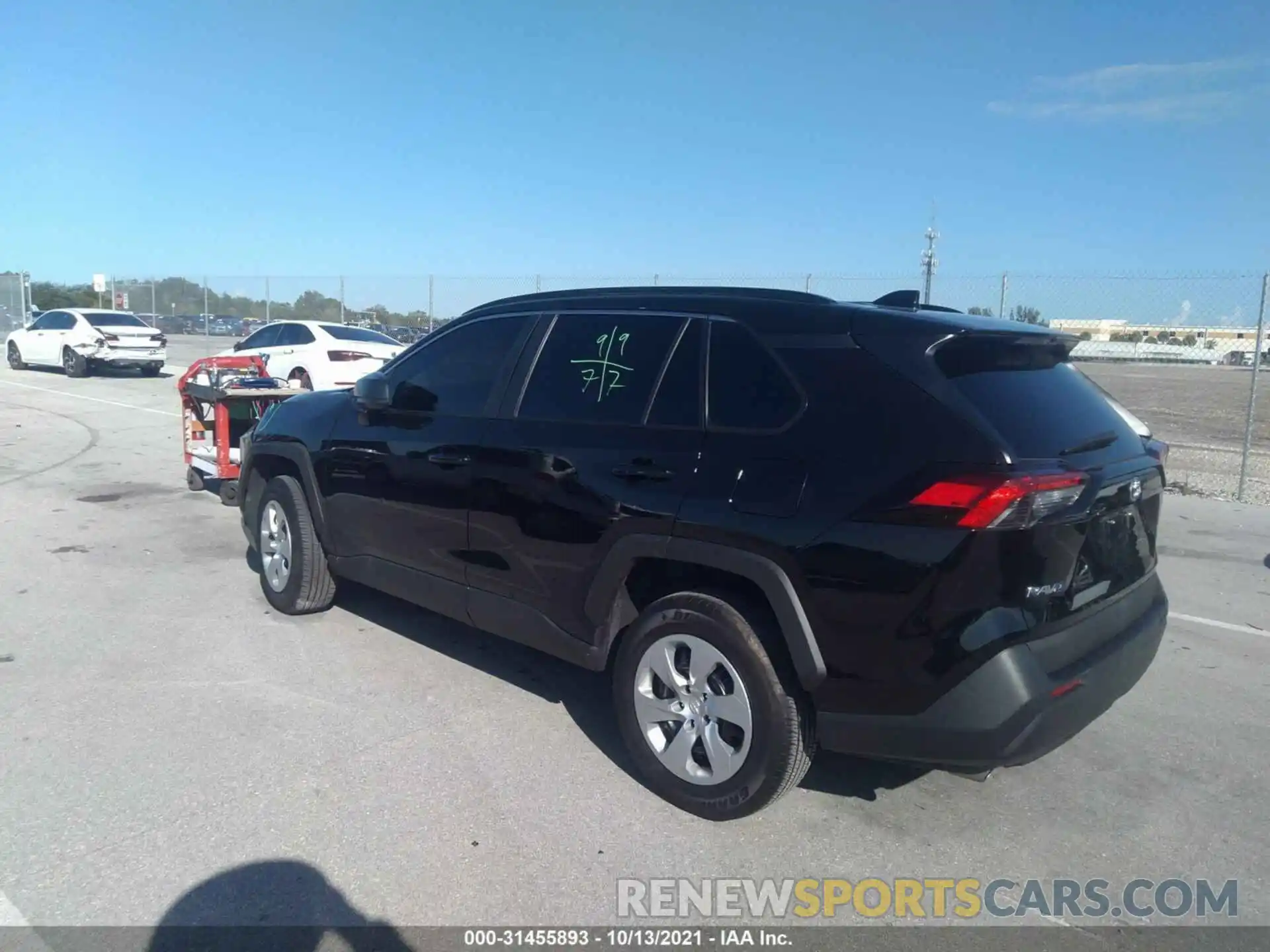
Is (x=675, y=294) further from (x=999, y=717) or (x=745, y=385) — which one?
(x=999, y=717)

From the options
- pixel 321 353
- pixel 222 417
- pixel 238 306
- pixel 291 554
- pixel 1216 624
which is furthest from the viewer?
pixel 238 306

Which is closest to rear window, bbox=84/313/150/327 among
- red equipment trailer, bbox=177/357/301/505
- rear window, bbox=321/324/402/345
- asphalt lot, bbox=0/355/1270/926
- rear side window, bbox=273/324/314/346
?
rear side window, bbox=273/324/314/346

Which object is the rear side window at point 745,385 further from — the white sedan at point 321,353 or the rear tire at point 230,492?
the white sedan at point 321,353

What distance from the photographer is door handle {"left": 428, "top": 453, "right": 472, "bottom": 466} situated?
4398mm

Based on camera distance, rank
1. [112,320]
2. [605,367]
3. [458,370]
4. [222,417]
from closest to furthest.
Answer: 1. [605,367]
2. [458,370]
3. [222,417]
4. [112,320]

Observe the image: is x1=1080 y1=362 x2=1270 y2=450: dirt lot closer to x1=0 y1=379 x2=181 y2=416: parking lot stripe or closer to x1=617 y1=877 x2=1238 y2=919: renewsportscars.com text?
x1=617 y1=877 x2=1238 y2=919: renewsportscars.com text

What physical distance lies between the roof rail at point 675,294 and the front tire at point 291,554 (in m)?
1.64

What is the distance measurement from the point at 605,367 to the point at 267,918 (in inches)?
92.4

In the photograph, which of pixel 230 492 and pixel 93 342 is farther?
pixel 93 342

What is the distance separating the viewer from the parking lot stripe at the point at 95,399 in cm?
1619

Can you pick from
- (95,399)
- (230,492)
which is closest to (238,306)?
(95,399)

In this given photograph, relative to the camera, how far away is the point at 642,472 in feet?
12.0

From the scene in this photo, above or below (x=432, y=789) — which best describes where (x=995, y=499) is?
above

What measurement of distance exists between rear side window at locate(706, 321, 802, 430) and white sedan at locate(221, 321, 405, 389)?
12588mm
